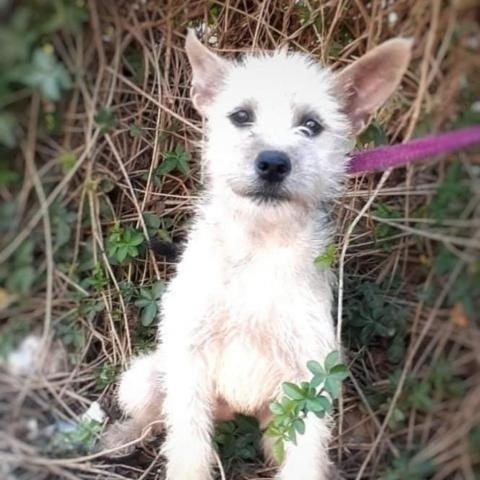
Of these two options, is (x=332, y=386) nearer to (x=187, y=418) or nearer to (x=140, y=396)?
(x=187, y=418)

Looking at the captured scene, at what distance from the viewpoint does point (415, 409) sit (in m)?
2.01

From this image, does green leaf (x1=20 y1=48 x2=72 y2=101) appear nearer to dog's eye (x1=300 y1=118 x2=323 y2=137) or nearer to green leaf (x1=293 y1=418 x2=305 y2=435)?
dog's eye (x1=300 y1=118 x2=323 y2=137)

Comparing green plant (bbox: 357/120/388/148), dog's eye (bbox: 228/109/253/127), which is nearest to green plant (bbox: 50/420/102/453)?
dog's eye (bbox: 228/109/253/127)

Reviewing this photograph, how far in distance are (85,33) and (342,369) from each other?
43.6 inches

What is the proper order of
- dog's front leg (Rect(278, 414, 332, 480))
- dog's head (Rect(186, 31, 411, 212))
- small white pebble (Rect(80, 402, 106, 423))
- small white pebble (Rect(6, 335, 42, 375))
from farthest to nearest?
dog's front leg (Rect(278, 414, 332, 480)), dog's head (Rect(186, 31, 411, 212)), small white pebble (Rect(80, 402, 106, 423)), small white pebble (Rect(6, 335, 42, 375))

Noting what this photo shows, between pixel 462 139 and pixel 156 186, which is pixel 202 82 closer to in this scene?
pixel 156 186

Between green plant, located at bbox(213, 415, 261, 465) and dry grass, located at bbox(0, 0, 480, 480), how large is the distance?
50 millimetres

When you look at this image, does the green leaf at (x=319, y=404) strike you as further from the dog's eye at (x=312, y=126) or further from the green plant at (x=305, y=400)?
the dog's eye at (x=312, y=126)

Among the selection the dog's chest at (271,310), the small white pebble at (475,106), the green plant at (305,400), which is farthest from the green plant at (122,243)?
the small white pebble at (475,106)

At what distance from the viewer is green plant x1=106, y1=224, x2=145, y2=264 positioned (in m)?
2.37

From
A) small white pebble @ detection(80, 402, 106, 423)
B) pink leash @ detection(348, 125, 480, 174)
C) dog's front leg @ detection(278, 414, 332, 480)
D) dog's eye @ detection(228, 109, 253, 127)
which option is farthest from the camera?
dog's eye @ detection(228, 109, 253, 127)

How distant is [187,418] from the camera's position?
8.67 ft

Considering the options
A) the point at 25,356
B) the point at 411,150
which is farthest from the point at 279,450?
the point at 411,150

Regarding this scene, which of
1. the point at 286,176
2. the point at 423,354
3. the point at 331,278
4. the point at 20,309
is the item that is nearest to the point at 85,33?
the point at 20,309
